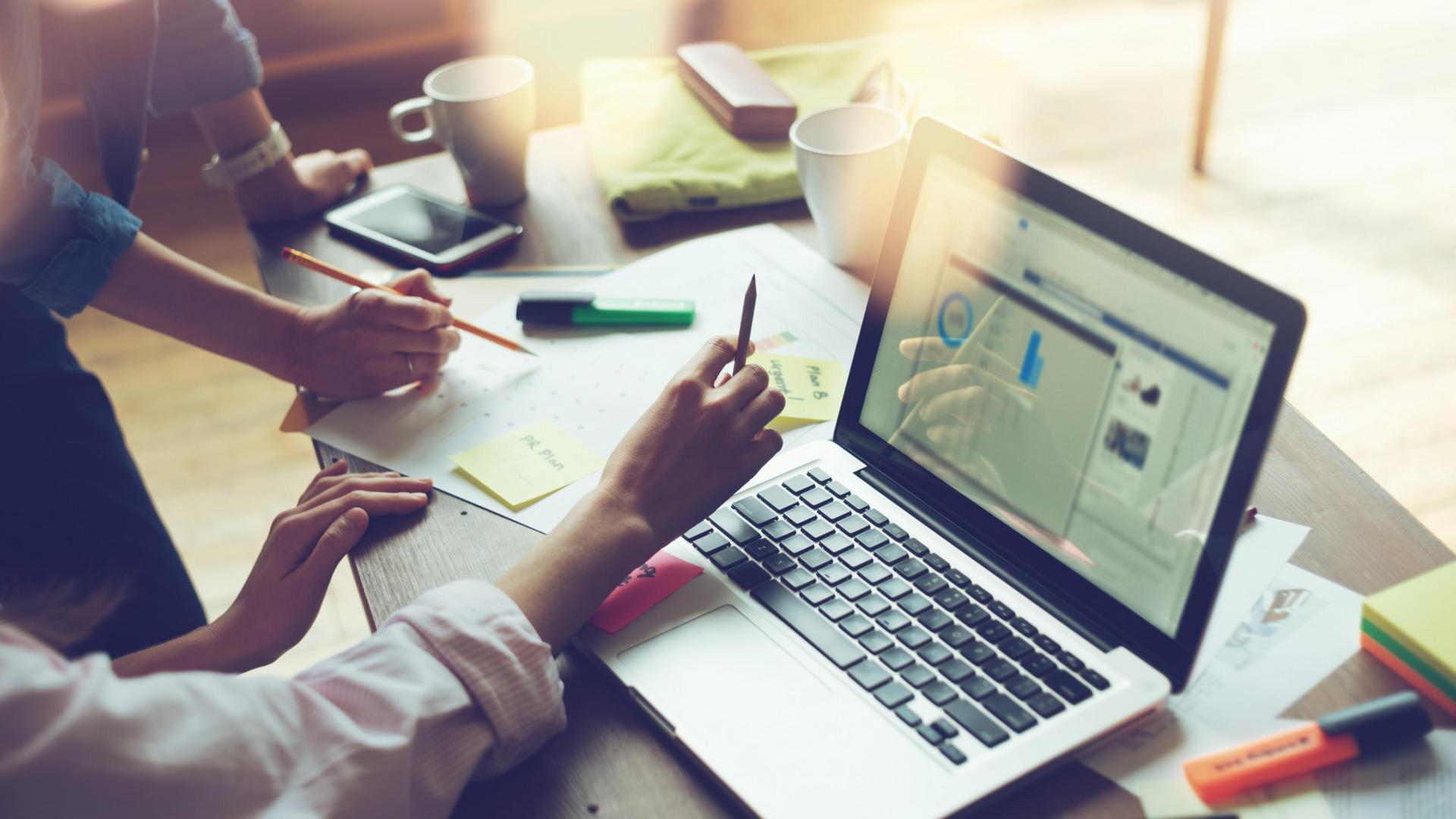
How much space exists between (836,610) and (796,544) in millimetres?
67

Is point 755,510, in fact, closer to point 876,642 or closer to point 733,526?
point 733,526

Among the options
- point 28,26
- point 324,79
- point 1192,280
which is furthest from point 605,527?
point 324,79

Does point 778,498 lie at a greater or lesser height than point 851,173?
lesser

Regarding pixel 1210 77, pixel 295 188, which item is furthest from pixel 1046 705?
pixel 1210 77

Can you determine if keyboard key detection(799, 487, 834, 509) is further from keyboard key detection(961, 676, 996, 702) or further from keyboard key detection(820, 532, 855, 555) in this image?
keyboard key detection(961, 676, 996, 702)

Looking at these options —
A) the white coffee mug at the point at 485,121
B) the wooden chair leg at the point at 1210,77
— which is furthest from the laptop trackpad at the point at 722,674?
the wooden chair leg at the point at 1210,77

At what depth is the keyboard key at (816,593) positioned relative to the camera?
0.64 meters

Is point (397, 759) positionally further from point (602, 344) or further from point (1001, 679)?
point (602, 344)

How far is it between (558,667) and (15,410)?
685mm

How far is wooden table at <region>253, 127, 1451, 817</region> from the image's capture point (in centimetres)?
56

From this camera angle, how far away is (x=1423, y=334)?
1.89m

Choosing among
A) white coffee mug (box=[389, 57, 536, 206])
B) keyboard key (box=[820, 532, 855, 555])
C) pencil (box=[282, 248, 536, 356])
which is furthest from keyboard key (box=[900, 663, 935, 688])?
white coffee mug (box=[389, 57, 536, 206])

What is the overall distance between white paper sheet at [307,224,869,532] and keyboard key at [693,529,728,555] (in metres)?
0.11

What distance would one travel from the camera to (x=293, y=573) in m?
0.73
